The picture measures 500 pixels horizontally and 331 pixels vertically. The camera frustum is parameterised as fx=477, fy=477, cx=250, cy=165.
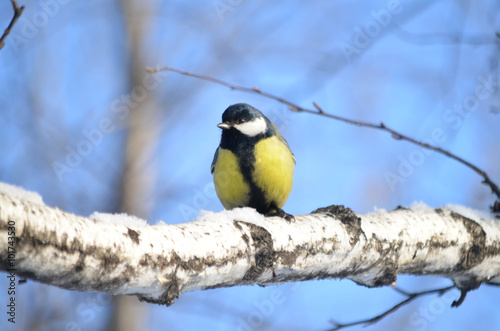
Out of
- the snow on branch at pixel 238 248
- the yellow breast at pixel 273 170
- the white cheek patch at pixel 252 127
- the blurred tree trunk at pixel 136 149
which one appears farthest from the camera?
the blurred tree trunk at pixel 136 149

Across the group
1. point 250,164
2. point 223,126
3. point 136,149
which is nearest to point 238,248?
point 250,164

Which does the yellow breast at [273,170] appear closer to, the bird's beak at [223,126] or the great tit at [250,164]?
the great tit at [250,164]

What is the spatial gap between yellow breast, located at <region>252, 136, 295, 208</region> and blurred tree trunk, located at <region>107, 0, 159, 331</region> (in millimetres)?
2708

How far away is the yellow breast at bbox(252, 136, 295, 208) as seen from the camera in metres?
3.39

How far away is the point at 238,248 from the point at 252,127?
1598mm

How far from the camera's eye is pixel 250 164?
3391 mm

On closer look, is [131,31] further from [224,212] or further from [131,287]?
[131,287]

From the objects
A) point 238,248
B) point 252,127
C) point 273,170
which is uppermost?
point 252,127

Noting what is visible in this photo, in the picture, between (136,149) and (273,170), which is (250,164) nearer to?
(273,170)

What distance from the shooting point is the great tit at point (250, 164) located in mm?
3398

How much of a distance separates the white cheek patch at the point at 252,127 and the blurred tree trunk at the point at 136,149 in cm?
262

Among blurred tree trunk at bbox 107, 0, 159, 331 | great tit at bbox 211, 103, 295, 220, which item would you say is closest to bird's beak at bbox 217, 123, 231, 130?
great tit at bbox 211, 103, 295, 220

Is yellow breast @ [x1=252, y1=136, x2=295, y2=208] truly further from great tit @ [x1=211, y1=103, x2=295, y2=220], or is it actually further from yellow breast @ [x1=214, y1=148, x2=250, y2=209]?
yellow breast @ [x1=214, y1=148, x2=250, y2=209]

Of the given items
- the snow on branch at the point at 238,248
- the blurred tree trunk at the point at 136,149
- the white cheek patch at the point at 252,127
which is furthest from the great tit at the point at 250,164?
the blurred tree trunk at the point at 136,149
